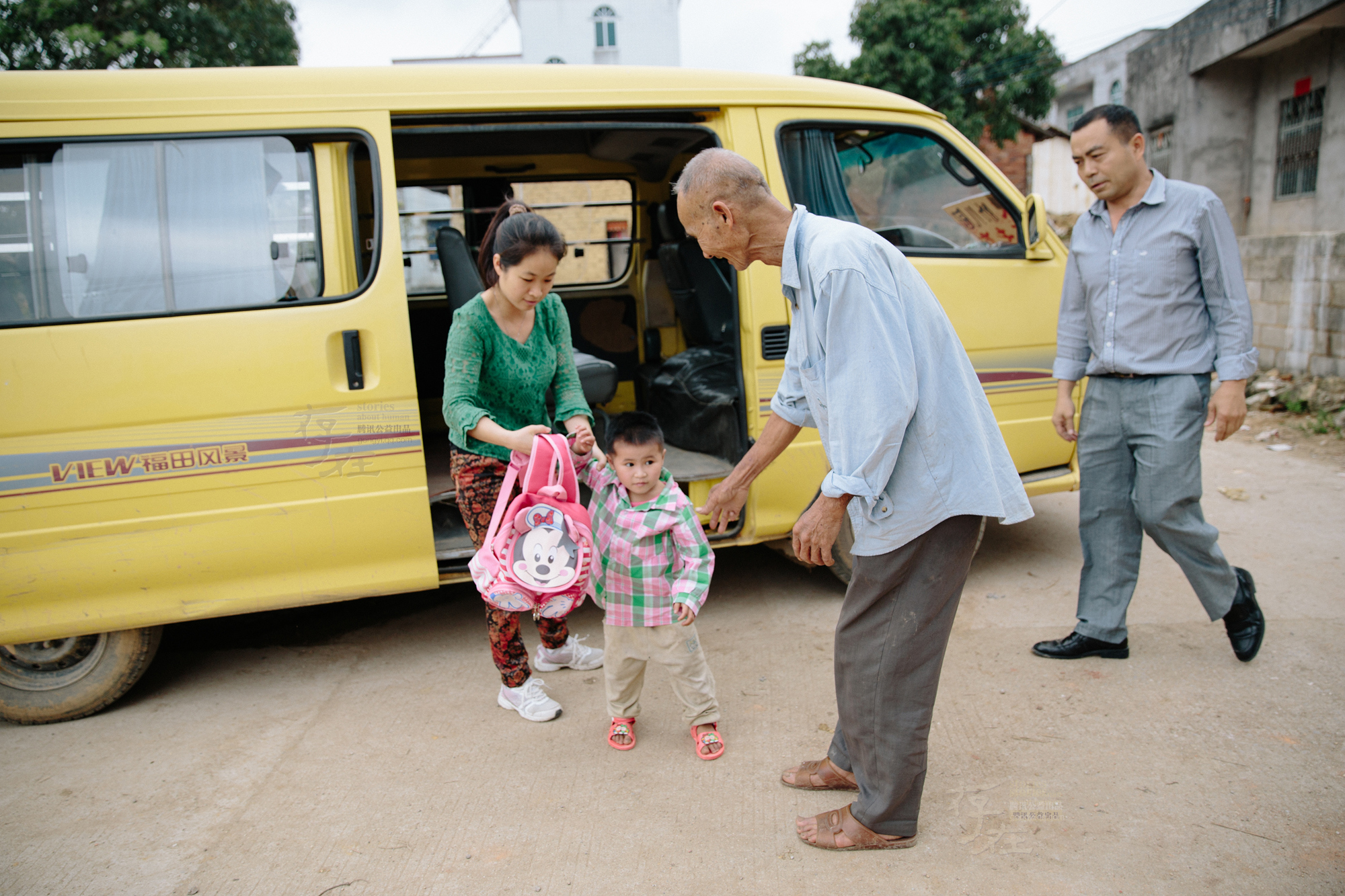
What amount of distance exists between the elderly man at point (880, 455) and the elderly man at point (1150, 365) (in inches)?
49.2

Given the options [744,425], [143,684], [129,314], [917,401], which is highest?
[129,314]

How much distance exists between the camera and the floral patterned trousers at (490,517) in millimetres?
2859

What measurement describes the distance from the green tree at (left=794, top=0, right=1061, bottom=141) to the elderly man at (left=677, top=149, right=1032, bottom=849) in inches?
774

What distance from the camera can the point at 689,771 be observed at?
2584mm

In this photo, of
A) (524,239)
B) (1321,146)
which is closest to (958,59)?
(1321,146)

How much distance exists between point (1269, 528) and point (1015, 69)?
1892 cm

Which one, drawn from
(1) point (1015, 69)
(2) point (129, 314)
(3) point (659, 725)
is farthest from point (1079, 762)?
(1) point (1015, 69)

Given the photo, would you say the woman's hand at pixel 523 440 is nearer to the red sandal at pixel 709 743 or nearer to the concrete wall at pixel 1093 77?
the red sandal at pixel 709 743

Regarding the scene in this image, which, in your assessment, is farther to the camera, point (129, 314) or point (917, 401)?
point (129, 314)

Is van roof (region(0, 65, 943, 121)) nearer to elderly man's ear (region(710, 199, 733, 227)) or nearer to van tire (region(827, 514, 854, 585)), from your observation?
elderly man's ear (region(710, 199, 733, 227))

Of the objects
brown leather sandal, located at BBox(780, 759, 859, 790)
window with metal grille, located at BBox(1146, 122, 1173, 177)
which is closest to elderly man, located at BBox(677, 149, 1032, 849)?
brown leather sandal, located at BBox(780, 759, 859, 790)

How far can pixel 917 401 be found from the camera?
1854 millimetres

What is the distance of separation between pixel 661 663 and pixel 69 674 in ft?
7.25

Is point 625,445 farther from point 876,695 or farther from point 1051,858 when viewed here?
point 1051,858
